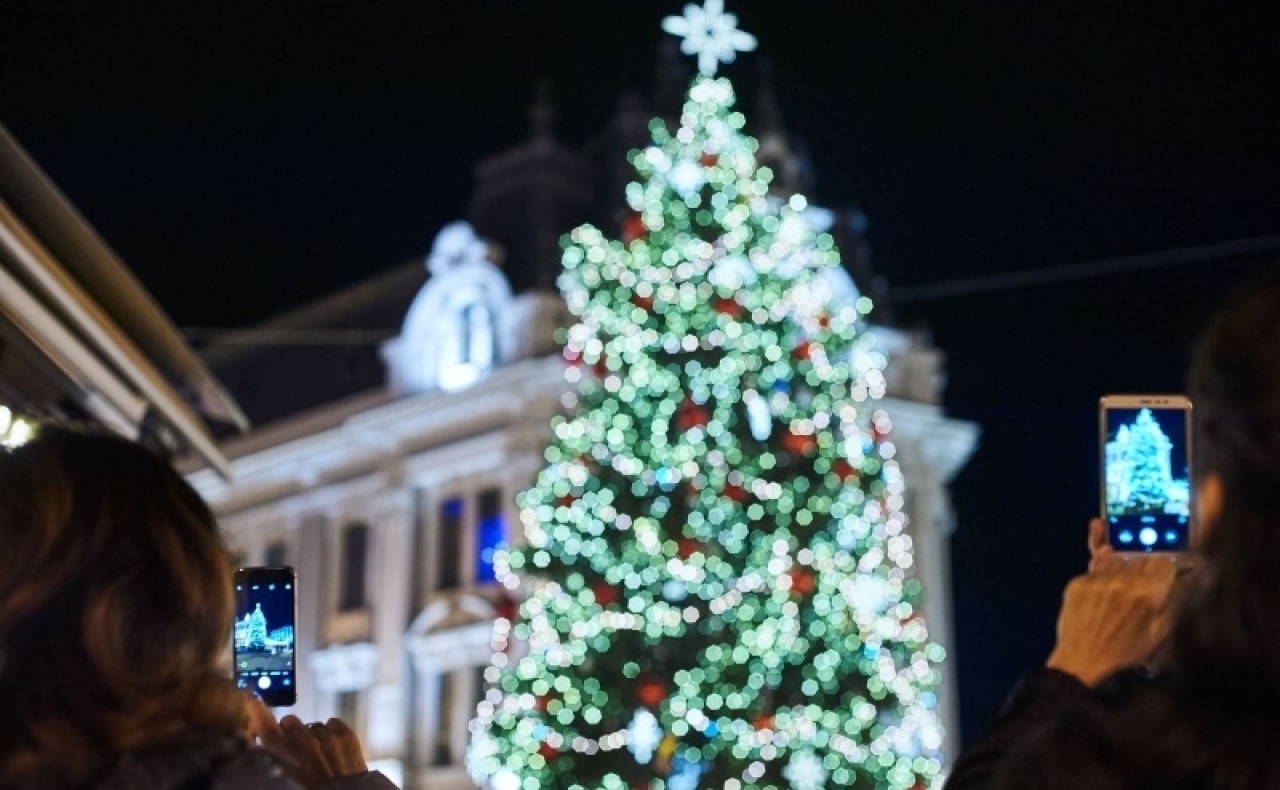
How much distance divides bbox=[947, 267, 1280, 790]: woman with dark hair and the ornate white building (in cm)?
2460

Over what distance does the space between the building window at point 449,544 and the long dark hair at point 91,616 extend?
25950 millimetres

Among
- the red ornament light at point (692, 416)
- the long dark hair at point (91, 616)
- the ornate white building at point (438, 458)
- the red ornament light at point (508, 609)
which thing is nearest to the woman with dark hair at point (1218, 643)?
the long dark hair at point (91, 616)

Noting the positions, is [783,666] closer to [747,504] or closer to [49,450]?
[747,504]

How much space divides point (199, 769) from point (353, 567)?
28417 mm

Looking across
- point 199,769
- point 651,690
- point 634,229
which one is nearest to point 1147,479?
point 199,769

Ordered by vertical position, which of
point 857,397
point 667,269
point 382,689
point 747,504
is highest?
point 667,269

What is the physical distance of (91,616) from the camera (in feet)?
6.22

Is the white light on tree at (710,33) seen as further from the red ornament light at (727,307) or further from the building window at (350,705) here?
the building window at (350,705)

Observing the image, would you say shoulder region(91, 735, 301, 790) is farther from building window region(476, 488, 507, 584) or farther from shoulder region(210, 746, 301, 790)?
building window region(476, 488, 507, 584)

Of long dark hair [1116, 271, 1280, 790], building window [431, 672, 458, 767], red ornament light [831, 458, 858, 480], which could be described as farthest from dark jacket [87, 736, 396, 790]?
building window [431, 672, 458, 767]

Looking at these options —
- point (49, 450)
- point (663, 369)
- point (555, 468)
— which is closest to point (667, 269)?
point (663, 369)

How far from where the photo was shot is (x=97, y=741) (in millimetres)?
1894

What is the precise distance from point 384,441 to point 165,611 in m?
27.4

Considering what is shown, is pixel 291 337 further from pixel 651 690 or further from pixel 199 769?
pixel 199 769
